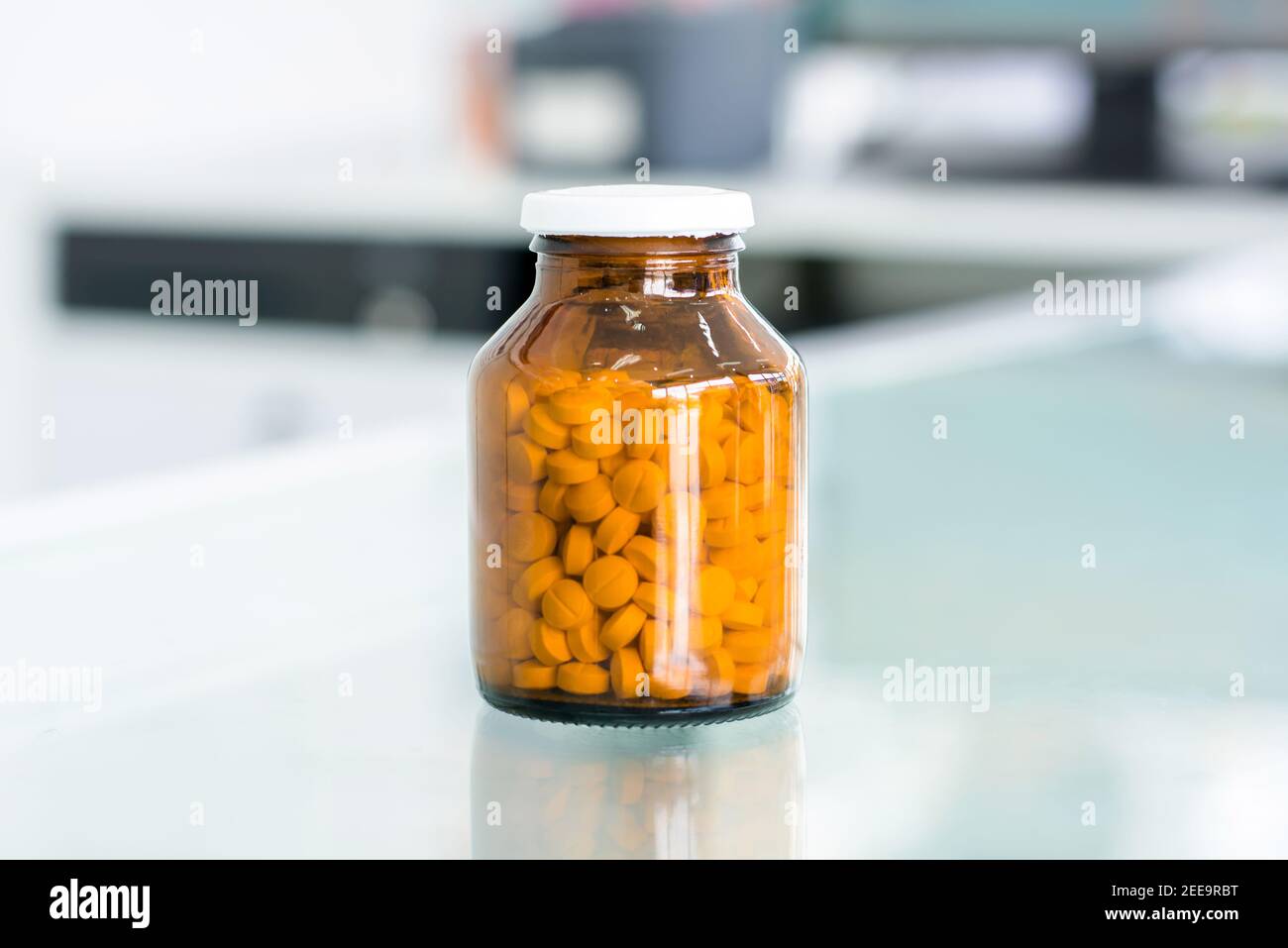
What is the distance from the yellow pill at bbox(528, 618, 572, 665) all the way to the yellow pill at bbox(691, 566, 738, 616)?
46 mm

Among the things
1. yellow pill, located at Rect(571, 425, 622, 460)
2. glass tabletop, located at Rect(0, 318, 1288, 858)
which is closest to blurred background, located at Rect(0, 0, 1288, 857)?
glass tabletop, located at Rect(0, 318, 1288, 858)

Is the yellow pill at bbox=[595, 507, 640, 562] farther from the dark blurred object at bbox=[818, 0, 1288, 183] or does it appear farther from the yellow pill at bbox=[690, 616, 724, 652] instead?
the dark blurred object at bbox=[818, 0, 1288, 183]

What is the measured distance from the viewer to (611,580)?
55 cm

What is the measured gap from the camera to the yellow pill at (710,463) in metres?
0.56

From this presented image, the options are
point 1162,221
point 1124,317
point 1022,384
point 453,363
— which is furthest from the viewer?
point 453,363

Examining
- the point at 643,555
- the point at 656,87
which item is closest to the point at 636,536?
the point at 643,555

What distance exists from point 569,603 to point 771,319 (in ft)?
8.35

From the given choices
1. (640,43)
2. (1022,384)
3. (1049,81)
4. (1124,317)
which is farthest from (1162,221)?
(1022,384)

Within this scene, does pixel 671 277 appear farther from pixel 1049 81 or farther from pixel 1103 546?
pixel 1049 81

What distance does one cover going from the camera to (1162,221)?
9.04 feet

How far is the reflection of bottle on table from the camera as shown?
509 mm

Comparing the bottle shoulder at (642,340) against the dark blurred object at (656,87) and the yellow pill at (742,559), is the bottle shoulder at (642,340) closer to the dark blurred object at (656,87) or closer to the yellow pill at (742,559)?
the yellow pill at (742,559)

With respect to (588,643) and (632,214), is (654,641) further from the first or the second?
(632,214)

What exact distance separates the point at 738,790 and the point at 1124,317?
1.27 metres
